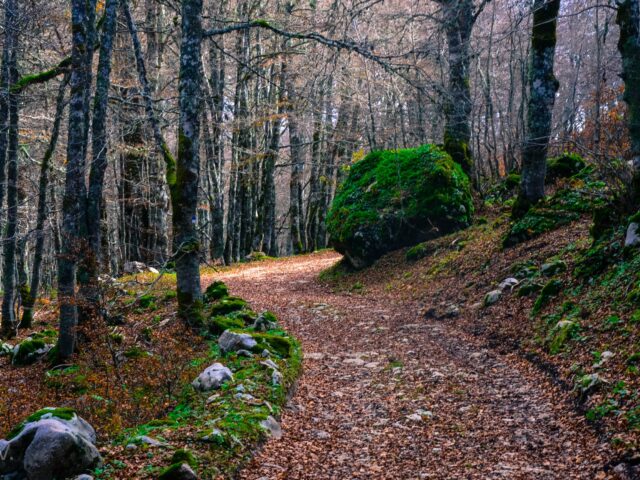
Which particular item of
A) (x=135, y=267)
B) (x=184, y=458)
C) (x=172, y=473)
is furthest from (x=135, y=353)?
(x=135, y=267)

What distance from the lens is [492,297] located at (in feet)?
29.3

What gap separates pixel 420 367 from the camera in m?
7.28

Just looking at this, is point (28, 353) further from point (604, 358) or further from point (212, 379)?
point (604, 358)

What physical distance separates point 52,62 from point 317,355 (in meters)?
10.7

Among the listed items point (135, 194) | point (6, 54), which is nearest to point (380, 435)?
point (6, 54)

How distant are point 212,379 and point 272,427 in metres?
1.08

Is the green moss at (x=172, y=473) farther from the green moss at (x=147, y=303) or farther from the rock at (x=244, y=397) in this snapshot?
the green moss at (x=147, y=303)

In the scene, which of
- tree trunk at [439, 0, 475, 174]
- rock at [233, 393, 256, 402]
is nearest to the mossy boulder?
tree trunk at [439, 0, 475, 174]

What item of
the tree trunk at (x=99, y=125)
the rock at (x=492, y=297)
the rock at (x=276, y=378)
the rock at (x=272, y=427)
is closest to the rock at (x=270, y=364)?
the rock at (x=276, y=378)

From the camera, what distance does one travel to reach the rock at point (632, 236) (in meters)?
6.84

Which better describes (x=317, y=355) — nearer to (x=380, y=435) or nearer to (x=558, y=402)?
(x=380, y=435)

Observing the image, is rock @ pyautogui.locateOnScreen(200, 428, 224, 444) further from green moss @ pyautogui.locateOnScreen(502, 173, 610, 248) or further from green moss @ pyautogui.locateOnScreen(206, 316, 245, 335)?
green moss @ pyautogui.locateOnScreen(502, 173, 610, 248)

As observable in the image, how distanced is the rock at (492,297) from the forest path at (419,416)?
0.77m

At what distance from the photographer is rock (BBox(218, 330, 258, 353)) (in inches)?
289
